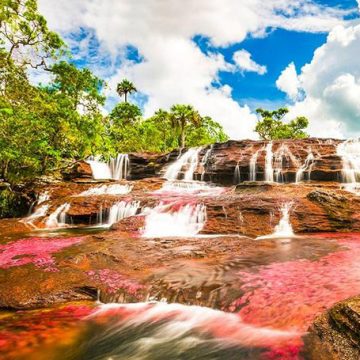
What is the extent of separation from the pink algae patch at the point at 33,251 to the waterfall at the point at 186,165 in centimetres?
1732

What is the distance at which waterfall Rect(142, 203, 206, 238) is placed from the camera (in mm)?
11859

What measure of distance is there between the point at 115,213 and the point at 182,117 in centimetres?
3471

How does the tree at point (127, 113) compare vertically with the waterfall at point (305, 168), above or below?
above

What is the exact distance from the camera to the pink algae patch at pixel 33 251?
24.1 ft

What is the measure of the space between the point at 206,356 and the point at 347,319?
5.72 feet

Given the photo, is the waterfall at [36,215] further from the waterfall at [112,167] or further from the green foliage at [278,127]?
the green foliage at [278,127]

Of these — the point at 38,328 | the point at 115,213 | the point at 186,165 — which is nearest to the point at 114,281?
the point at 38,328

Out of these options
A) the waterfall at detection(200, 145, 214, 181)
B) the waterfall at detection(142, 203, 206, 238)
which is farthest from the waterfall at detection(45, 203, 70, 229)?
the waterfall at detection(200, 145, 214, 181)

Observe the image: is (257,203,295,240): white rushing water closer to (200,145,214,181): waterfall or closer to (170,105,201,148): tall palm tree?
(200,145,214,181): waterfall

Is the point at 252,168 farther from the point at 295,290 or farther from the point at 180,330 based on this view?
the point at 180,330

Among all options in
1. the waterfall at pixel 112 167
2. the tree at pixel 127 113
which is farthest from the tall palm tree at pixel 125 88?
the waterfall at pixel 112 167

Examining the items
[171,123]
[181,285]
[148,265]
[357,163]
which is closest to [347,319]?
[181,285]

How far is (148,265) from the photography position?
7270 millimetres

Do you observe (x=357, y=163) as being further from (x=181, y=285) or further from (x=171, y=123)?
(x=171, y=123)
